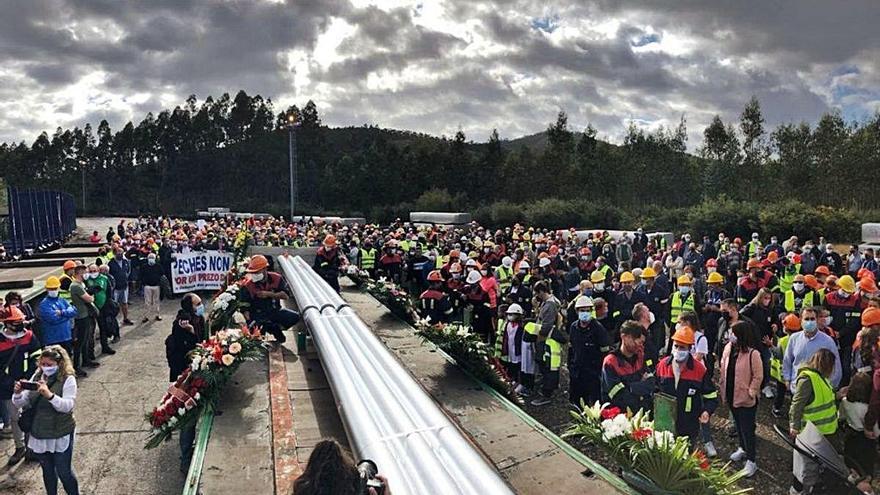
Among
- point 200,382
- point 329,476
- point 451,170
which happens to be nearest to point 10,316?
point 200,382

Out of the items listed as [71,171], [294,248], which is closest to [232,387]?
[294,248]

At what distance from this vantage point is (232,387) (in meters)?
7.82

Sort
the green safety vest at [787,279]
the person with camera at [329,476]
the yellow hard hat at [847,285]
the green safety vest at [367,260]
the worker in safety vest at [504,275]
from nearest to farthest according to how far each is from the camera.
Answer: the person with camera at [329,476], the yellow hard hat at [847,285], the green safety vest at [787,279], the worker in safety vest at [504,275], the green safety vest at [367,260]

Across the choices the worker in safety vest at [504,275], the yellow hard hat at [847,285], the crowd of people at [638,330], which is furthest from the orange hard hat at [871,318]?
the worker in safety vest at [504,275]

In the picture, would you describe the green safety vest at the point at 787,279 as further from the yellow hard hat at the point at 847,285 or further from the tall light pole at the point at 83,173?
the tall light pole at the point at 83,173

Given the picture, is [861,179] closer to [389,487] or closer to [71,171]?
[389,487]

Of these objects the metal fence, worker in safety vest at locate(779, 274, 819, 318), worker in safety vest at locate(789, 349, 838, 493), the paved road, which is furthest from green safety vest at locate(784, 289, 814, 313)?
the metal fence

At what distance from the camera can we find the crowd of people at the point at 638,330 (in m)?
6.27

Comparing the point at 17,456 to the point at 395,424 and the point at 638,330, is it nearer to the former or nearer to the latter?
the point at 395,424

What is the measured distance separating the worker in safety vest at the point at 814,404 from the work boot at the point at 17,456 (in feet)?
29.1

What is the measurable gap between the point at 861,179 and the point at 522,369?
1656 inches

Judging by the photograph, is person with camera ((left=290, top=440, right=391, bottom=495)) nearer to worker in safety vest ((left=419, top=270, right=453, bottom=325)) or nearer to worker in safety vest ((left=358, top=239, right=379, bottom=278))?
worker in safety vest ((left=419, top=270, right=453, bottom=325))

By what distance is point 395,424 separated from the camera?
4.62 metres

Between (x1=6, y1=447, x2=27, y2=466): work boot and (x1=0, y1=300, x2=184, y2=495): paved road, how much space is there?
0.08 meters
